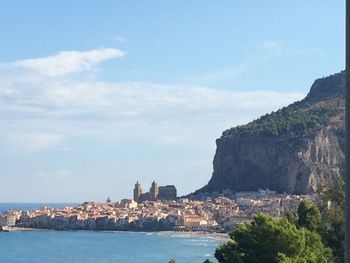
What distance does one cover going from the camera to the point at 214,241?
244 ft

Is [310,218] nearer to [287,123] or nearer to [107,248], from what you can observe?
[107,248]

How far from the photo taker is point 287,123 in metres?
112

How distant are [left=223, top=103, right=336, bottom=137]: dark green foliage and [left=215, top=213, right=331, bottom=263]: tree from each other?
305 feet

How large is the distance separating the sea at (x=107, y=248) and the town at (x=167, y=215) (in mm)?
4475

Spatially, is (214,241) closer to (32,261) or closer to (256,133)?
(32,261)

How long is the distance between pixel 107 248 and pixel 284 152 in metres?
41.3

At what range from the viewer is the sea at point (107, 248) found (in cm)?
5856

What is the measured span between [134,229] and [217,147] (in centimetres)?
2148

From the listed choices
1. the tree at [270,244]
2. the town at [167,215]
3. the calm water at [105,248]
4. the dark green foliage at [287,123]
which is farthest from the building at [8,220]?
the tree at [270,244]

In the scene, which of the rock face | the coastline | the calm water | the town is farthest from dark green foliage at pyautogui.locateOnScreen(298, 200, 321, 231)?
the rock face

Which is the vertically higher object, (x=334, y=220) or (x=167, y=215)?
(x=167, y=215)

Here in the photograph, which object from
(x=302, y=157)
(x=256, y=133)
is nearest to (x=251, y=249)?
(x=302, y=157)

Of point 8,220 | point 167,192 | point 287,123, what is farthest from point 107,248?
point 167,192

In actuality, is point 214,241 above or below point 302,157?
below
